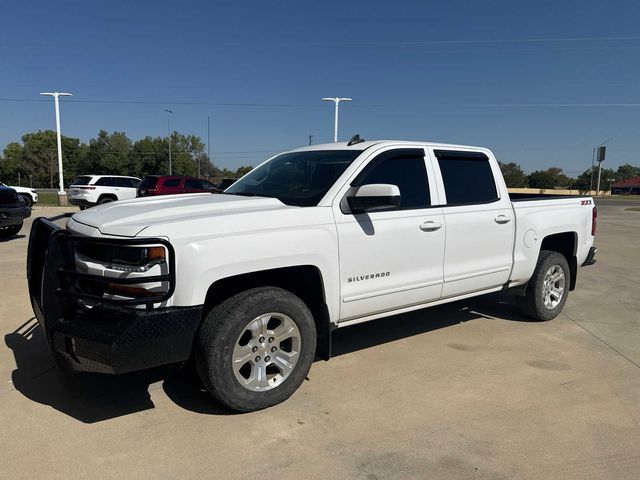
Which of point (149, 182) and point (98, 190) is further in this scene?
point (98, 190)

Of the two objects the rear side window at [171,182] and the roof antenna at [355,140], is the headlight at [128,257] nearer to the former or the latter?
the roof antenna at [355,140]

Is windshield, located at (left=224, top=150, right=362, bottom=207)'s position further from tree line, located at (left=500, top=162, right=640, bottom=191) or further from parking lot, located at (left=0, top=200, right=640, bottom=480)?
tree line, located at (left=500, top=162, right=640, bottom=191)

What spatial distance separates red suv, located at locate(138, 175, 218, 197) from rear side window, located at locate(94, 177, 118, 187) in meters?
2.58

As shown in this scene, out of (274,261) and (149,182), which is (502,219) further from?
(149,182)

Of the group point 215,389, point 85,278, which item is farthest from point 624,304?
point 85,278

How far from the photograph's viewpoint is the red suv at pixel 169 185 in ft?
64.5

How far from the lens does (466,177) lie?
15.8 feet

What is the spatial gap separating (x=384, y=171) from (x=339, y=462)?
2309 mm

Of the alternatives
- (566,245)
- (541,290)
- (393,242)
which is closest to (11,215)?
(393,242)

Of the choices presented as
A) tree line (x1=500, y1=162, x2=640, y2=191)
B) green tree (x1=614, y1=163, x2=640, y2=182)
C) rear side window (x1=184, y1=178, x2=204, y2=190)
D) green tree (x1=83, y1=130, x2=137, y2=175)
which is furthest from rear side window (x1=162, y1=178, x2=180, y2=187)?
green tree (x1=614, y1=163, x2=640, y2=182)

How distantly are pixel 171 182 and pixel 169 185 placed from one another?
0.21m

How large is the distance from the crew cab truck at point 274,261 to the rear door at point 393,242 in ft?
0.04

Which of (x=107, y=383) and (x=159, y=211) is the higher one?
(x=159, y=211)

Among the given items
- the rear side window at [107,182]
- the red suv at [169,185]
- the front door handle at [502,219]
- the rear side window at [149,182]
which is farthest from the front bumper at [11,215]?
the rear side window at [107,182]
